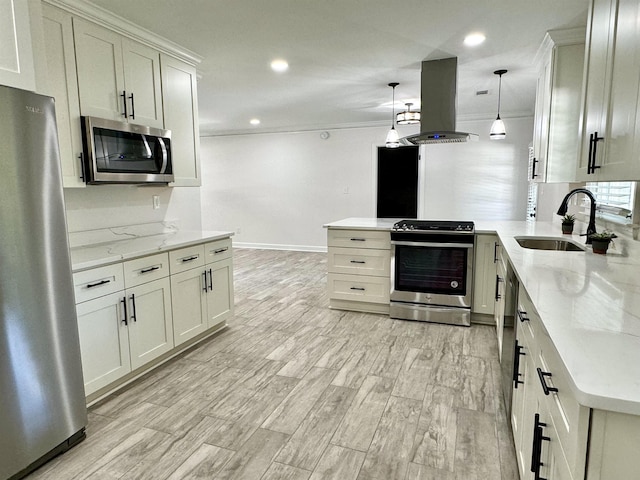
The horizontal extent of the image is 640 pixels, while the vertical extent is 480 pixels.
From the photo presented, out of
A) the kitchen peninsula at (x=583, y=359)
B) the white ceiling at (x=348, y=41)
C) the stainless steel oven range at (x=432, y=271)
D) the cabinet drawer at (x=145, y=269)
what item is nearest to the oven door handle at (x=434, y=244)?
the stainless steel oven range at (x=432, y=271)

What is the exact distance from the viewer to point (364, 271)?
12.9 ft

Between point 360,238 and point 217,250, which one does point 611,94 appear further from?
point 217,250

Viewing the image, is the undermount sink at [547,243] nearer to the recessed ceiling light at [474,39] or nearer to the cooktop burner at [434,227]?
the cooktop burner at [434,227]

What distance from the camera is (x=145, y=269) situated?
8.38ft

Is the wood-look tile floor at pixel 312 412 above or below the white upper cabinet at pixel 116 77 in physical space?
below

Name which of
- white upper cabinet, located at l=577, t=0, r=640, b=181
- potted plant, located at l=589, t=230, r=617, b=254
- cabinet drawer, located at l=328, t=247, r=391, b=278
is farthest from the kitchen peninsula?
cabinet drawer, located at l=328, t=247, r=391, b=278

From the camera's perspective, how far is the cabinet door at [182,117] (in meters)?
3.17

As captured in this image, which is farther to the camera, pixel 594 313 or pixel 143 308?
pixel 143 308

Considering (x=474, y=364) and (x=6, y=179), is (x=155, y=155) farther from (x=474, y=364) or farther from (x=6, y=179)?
(x=474, y=364)

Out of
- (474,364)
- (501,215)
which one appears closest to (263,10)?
(474,364)

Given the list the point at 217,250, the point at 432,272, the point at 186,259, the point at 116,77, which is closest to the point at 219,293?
the point at 217,250

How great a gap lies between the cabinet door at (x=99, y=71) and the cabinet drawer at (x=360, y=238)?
2182 mm

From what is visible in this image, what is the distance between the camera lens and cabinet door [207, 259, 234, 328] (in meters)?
3.24

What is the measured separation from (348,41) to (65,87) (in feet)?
6.66
